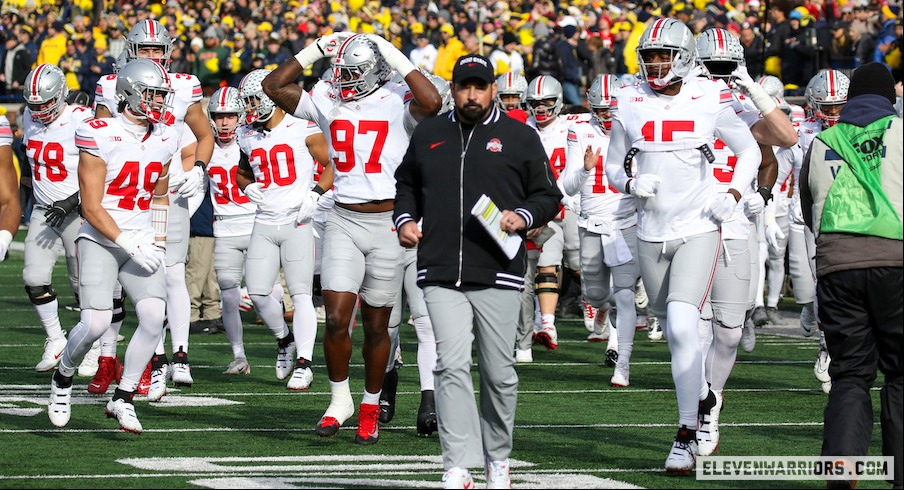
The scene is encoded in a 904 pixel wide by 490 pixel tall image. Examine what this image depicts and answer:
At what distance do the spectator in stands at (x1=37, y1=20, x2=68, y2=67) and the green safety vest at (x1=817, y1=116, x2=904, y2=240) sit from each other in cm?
2284

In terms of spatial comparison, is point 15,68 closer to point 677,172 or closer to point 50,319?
point 50,319

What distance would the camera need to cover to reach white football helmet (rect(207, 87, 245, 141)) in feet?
37.9

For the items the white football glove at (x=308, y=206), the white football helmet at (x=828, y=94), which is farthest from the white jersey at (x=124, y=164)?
the white football helmet at (x=828, y=94)

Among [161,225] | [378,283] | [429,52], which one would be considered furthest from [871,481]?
[429,52]

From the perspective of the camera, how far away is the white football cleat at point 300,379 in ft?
35.2

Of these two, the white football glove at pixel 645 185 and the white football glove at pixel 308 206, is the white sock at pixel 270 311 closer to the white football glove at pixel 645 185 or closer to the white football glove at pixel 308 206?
the white football glove at pixel 308 206

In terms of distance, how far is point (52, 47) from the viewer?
2819cm

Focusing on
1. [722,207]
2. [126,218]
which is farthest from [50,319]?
[722,207]

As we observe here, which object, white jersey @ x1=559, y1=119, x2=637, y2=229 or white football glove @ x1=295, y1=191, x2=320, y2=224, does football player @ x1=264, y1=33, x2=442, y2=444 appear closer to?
white football glove @ x1=295, y1=191, x2=320, y2=224

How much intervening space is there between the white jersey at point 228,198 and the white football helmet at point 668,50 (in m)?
4.48

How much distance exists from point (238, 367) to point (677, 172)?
4.83m

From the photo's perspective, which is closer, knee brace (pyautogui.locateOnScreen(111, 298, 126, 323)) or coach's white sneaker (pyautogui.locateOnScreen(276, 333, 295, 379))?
knee brace (pyautogui.locateOnScreen(111, 298, 126, 323))

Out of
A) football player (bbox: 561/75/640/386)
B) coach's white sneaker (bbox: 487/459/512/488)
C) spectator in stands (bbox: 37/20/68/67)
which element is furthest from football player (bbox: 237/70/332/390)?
spectator in stands (bbox: 37/20/68/67)

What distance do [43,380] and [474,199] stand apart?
17.8ft
